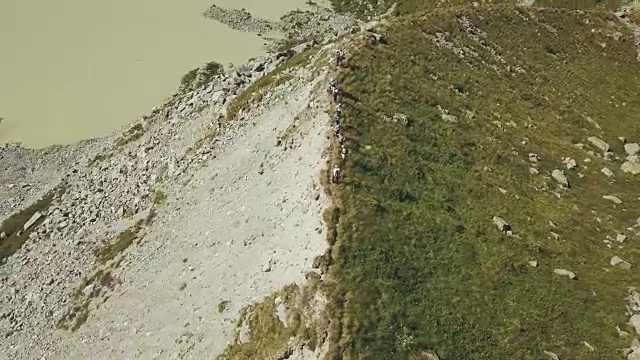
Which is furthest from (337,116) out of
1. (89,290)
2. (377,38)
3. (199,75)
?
(199,75)

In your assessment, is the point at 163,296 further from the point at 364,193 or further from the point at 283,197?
the point at 364,193

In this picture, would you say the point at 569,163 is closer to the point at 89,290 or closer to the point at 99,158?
the point at 89,290

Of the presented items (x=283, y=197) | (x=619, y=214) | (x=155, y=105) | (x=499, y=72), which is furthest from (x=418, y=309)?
(x=155, y=105)

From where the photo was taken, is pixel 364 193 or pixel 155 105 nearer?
pixel 364 193

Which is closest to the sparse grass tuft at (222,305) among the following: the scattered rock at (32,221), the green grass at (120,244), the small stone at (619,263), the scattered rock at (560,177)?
the green grass at (120,244)

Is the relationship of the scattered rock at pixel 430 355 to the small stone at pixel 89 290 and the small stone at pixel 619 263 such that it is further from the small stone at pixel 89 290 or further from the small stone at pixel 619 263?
the small stone at pixel 89 290

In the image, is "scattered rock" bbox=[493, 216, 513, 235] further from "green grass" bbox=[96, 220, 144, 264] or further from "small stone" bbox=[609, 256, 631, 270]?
"green grass" bbox=[96, 220, 144, 264]

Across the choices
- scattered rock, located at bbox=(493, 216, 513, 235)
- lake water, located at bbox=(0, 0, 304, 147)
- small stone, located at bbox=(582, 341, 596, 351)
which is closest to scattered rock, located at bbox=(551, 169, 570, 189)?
scattered rock, located at bbox=(493, 216, 513, 235)

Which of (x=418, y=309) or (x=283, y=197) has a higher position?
(x=283, y=197)
